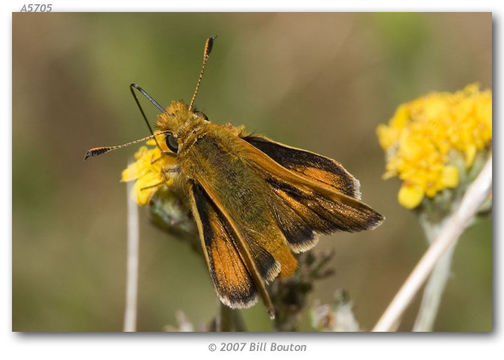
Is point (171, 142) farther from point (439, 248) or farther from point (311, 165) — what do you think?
point (439, 248)

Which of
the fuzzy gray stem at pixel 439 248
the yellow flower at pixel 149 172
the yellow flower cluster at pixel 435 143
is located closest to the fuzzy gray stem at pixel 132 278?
the yellow flower at pixel 149 172

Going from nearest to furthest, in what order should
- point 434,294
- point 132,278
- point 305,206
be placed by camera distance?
point 305,206 → point 434,294 → point 132,278

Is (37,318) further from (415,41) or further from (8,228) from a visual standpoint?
(415,41)

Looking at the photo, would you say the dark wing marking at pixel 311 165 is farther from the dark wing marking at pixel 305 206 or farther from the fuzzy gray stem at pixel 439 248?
the fuzzy gray stem at pixel 439 248

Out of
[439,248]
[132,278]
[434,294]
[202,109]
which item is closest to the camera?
[439,248]

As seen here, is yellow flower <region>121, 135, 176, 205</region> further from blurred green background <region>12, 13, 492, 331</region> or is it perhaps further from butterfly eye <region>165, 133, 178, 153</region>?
blurred green background <region>12, 13, 492, 331</region>

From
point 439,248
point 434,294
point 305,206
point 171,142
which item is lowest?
point 434,294

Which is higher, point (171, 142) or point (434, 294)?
point (171, 142)

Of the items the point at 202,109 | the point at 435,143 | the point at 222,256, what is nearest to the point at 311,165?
the point at 222,256
